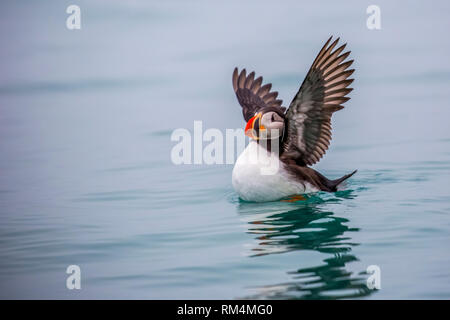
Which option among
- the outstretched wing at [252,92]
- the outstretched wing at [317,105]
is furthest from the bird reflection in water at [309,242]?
the outstretched wing at [252,92]

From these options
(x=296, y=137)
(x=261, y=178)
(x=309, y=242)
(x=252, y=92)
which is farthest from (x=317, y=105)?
(x=309, y=242)

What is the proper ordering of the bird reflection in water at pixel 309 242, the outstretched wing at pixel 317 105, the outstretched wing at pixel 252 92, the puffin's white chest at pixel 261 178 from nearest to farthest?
1. the bird reflection in water at pixel 309 242
2. the outstretched wing at pixel 317 105
3. the puffin's white chest at pixel 261 178
4. the outstretched wing at pixel 252 92

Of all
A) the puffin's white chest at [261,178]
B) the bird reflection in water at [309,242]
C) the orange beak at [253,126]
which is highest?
the orange beak at [253,126]

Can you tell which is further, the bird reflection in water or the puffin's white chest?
the puffin's white chest

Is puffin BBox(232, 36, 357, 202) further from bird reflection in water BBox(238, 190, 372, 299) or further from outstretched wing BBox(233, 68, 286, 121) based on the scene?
outstretched wing BBox(233, 68, 286, 121)

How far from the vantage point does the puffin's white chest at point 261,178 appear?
288 inches

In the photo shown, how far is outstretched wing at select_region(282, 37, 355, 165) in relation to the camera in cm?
707

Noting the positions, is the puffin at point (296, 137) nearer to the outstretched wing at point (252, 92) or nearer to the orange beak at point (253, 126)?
the orange beak at point (253, 126)

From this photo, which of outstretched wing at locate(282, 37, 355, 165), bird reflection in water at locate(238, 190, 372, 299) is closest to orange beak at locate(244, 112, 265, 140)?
outstretched wing at locate(282, 37, 355, 165)

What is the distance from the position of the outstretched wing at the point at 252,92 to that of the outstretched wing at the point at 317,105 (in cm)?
107

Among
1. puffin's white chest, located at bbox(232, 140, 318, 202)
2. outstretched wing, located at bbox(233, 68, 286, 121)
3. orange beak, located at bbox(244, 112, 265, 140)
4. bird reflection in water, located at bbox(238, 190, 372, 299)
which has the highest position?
outstretched wing, located at bbox(233, 68, 286, 121)

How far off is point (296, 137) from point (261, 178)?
74 cm

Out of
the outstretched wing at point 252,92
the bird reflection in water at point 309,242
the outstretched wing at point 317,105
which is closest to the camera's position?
the bird reflection in water at point 309,242

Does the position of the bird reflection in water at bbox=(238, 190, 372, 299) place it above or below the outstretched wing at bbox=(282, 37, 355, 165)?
below
